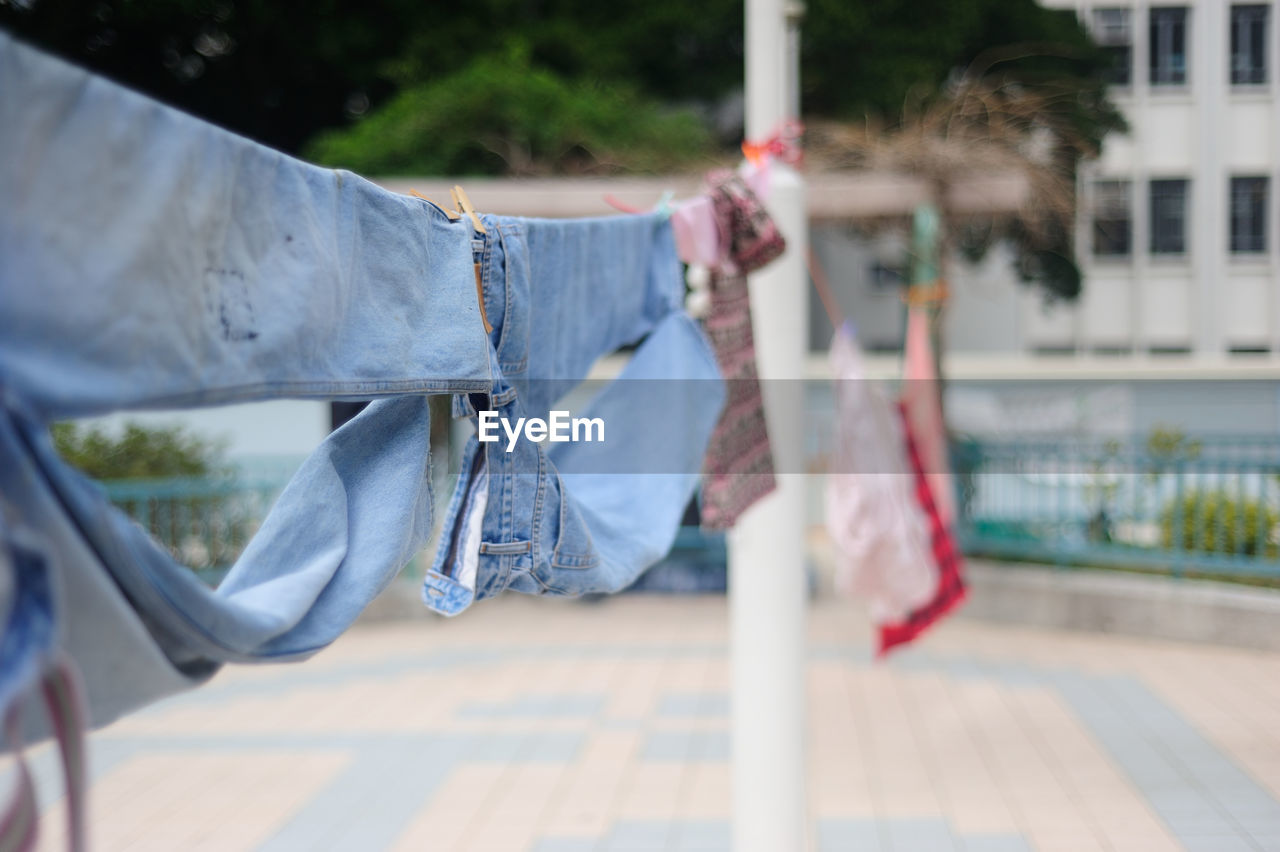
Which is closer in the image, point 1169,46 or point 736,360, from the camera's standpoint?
point 736,360

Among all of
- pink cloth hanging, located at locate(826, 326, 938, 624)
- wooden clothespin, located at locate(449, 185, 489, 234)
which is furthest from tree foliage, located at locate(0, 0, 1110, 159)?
wooden clothespin, located at locate(449, 185, 489, 234)

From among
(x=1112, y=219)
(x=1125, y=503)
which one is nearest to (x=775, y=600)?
(x=1125, y=503)

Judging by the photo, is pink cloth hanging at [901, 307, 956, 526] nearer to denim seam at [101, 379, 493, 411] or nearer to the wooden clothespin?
the wooden clothespin

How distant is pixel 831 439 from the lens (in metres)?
6.04

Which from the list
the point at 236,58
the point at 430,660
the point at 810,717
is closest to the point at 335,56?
the point at 236,58

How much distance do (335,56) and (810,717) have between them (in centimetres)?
679

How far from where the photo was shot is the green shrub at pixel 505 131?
288 inches

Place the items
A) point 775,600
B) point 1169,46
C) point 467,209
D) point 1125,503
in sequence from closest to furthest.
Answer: point 467,209
point 775,600
point 1125,503
point 1169,46

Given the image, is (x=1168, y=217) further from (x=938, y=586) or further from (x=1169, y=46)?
(x=938, y=586)

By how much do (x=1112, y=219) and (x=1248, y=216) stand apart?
141cm

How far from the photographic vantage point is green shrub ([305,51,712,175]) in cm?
731

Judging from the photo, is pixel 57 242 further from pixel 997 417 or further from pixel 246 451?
pixel 997 417

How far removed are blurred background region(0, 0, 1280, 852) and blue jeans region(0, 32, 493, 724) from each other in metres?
1.82

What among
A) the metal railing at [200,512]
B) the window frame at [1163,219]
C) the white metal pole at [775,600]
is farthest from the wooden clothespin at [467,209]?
the window frame at [1163,219]
